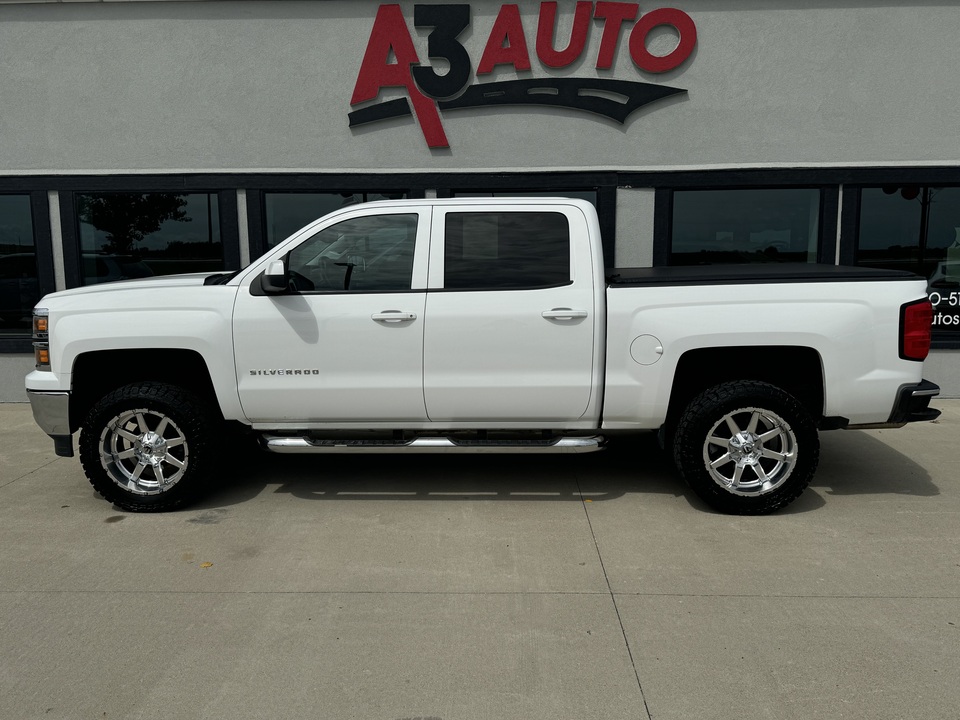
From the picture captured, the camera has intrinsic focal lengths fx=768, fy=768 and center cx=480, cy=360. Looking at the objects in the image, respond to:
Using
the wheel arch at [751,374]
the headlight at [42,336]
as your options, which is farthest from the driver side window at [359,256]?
the wheel arch at [751,374]

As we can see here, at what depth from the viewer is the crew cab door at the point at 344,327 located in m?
4.94

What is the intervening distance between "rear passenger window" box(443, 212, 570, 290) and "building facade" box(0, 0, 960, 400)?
392 cm

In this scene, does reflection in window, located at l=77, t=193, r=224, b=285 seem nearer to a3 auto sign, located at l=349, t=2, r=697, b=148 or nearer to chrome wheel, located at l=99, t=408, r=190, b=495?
a3 auto sign, located at l=349, t=2, r=697, b=148

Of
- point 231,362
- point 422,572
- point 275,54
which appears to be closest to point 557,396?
point 422,572

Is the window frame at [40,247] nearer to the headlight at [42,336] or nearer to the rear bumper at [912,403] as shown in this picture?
the headlight at [42,336]

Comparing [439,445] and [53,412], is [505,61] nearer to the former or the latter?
[439,445]

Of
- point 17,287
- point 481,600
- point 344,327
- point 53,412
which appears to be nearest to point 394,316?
point 344,327

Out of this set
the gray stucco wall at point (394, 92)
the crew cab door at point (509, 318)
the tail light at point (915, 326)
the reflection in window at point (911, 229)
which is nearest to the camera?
the tail light at point (915, 326)

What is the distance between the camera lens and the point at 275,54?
8773 millimetres

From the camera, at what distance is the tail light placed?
4.68 m

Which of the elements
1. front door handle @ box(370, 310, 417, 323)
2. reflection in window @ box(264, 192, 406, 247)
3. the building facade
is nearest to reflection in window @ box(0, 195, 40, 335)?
the building facade

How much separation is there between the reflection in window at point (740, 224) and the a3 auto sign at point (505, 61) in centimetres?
132

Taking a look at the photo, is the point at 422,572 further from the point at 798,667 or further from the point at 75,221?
the point at 75,221

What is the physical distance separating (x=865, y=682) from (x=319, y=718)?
6.93ft
